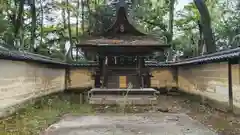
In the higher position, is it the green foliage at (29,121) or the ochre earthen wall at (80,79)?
the ochre earthen wall at (80,79)

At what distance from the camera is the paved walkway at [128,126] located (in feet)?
19.5

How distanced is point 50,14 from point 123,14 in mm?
12576

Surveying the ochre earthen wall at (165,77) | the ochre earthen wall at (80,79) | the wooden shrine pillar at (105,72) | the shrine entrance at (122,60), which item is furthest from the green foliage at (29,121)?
the ochre earthen wall at (165,77)

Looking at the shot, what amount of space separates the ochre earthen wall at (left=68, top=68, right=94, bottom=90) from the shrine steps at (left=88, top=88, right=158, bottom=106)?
4632mm

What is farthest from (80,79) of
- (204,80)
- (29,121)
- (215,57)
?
(29,121)

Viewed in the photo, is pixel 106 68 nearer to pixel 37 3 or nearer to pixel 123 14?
pixel 123 14

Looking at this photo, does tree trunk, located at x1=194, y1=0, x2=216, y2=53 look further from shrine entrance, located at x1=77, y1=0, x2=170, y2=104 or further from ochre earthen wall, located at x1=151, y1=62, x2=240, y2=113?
shrine entrance, located at x1=77, y1=0, x2=170, y2=104

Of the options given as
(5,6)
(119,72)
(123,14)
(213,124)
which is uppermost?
(5,6)

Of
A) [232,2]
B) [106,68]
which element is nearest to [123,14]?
[106,68]

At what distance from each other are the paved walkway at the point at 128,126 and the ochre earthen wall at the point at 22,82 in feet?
6.07

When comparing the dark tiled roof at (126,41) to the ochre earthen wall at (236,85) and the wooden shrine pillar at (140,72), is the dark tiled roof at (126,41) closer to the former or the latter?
the wooden shrine pillar at (140,72)

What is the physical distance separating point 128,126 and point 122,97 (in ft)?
16.9

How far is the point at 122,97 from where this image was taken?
11.8 m

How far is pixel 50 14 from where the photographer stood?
24.2 meters
